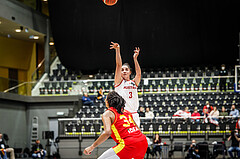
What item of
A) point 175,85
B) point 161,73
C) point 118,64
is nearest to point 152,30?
point 161,73

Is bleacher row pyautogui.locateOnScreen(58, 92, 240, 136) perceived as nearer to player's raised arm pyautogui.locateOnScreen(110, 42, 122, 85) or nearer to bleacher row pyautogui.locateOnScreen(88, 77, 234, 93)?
bleacher row pyautogui.locateOnScreen(88, 77, 234, 93)

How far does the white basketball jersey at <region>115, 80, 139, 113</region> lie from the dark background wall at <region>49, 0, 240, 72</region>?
1806 cm

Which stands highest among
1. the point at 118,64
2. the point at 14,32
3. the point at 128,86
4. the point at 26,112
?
the point at 14,32

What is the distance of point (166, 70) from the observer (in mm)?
26688

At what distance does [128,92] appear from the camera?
804 centimetres

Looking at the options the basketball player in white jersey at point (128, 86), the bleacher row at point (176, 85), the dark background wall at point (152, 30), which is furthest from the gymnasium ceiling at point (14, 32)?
the basketball player in white jersey at point (128, 86)

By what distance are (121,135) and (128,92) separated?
2.57m

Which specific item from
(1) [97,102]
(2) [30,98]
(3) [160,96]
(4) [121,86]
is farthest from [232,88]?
(4) [121,86]

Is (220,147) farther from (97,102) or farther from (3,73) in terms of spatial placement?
(3,73)

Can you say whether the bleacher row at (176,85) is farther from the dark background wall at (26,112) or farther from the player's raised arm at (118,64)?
the player's raised arm at (118,64)

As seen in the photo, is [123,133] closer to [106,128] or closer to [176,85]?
[106,128]

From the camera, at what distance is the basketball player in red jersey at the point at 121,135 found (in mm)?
5438

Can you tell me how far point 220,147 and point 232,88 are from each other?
6.05 metres

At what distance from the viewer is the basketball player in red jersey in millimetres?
5438
